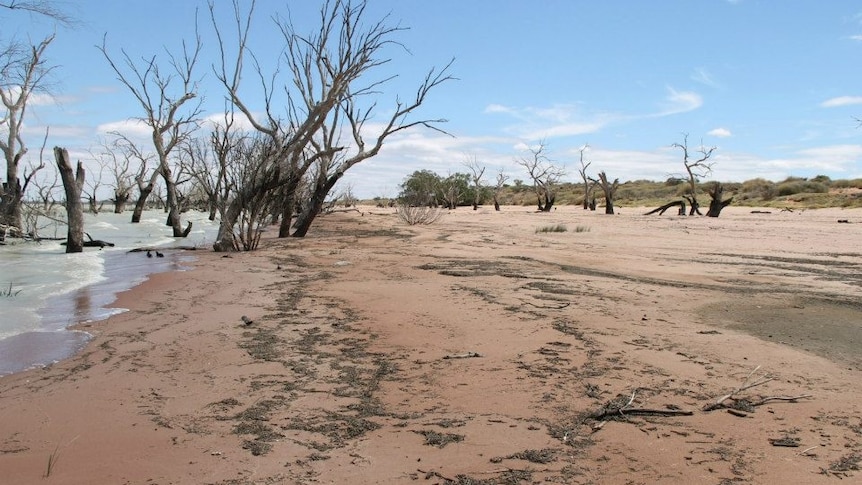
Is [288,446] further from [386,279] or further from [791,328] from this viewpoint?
[386,279]

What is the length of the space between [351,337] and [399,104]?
38.8 feet

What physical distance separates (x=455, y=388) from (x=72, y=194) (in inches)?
497

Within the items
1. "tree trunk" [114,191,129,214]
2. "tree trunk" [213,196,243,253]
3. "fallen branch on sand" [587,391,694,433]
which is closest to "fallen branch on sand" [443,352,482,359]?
"fallen branch on sand" [587,391,694,433]

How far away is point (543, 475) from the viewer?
2703mm

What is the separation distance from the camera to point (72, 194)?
13492mm

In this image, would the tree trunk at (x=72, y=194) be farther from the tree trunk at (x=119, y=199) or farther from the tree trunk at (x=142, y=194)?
the tree trunk at (x=119, y=199)

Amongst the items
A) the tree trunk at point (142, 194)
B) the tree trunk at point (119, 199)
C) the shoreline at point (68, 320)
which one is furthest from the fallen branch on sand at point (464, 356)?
the tree trunk at point (119, 199)

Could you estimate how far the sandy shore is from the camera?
2.82m

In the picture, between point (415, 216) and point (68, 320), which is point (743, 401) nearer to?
point (68, 320)

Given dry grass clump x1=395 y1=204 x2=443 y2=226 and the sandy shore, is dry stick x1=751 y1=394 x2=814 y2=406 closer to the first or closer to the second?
the sandy shore

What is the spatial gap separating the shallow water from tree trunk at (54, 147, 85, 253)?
0.39 metres

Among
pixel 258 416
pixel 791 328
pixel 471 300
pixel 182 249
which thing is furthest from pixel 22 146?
pixel 791 328

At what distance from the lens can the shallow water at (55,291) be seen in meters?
5.06

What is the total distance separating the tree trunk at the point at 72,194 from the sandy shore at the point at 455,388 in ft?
23.6
